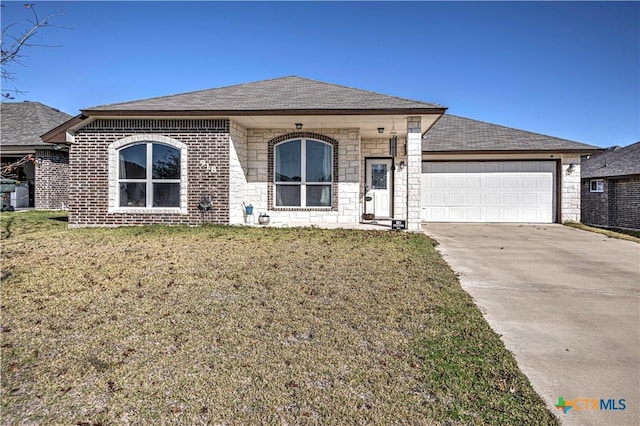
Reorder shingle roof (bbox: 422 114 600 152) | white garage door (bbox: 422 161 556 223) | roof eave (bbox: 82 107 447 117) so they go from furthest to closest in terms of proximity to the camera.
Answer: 1. white garage door (bbox: 422 161 556 223)
2. shingle roof (bbox: 422 114 600 152)
3. roof eave (bbox: 82 107 447 117)

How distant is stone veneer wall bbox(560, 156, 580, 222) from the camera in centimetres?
1405

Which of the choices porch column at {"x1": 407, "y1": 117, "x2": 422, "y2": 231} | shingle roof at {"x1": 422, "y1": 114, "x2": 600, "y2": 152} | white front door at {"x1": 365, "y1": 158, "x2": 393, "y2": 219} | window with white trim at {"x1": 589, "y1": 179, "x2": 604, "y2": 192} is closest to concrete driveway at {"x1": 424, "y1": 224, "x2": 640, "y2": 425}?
porch column at {"x1": 407, "y1": 117, "x2": 422, "y2": 231}

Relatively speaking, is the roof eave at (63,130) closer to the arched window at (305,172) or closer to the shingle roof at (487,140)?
the arched window at (305,172)

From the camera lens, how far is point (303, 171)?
12.2 m

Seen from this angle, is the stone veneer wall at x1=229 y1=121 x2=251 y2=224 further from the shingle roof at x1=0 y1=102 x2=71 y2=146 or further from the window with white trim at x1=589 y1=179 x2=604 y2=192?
the window with white trim at x1=589 y1=179 x2=604 y2=192

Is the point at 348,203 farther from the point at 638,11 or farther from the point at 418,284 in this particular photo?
the point at 638,11

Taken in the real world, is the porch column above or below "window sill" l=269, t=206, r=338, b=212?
above

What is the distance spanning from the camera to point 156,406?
2371mm

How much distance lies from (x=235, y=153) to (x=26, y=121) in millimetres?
15430

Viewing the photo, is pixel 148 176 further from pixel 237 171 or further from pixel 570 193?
pixel 570 193

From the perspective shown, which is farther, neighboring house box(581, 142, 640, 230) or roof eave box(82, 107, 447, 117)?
neighboring house box(581, 142, 640, 230)

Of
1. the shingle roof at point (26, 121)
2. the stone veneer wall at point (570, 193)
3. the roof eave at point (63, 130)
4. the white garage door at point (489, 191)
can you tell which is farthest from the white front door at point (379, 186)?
the shingle roof at point (26, 121)

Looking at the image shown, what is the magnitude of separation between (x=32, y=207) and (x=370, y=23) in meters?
18.2

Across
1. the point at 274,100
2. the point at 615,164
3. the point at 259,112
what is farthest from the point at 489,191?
the point at 615,164
